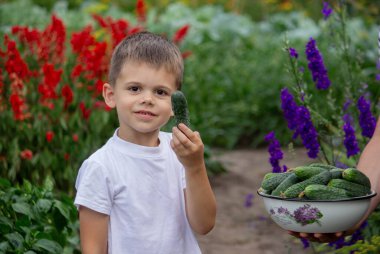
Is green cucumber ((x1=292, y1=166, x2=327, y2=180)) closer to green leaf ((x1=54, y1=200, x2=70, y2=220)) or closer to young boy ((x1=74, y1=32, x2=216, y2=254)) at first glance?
young boy ((x1=74, y1=32, x2=216, y2=254))

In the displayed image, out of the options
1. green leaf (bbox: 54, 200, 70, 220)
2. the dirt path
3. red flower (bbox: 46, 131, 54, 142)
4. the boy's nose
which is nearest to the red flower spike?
red flower (bbox: 46, 131, 54, 142)

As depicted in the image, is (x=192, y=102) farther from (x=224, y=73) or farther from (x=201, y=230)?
(x=201, y=230)

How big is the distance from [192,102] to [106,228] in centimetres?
438

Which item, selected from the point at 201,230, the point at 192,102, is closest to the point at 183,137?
the point at 201,230

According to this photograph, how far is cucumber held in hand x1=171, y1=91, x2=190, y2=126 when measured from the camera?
7.55ft

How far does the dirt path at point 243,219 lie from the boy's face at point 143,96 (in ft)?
4.84

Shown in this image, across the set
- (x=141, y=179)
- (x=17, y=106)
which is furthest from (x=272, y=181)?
(x=17, y=106)

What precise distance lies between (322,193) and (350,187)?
0.11m

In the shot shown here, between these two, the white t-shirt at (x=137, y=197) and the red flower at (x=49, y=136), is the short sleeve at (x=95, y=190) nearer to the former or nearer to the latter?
the white t-shirt at (x=137, y=197)

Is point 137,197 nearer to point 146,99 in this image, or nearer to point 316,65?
point 146,99

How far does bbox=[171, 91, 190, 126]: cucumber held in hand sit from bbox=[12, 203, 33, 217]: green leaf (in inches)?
41.2

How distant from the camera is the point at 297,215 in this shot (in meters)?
2.54

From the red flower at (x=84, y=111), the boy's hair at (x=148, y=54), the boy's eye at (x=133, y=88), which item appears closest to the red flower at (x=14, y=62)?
the red flower at (x=84, y=111)

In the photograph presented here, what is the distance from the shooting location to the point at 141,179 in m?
2.55
